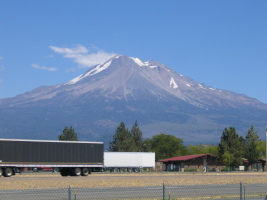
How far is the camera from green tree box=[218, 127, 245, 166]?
116863mm

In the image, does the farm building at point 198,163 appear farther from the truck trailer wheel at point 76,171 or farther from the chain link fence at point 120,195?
the chain link fence at point 120,195

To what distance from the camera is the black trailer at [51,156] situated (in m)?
59.6

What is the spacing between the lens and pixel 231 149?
393ft

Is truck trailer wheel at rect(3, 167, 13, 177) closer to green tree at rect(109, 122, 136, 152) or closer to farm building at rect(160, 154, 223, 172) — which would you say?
farm building at rect(160, 154, 223, 172)

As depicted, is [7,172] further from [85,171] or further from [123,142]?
[123,142]

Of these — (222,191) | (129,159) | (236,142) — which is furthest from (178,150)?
(222,191)

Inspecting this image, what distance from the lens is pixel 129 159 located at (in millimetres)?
92062

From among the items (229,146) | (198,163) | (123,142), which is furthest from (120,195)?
(123,142)

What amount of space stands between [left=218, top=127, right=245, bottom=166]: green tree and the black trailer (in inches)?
2186

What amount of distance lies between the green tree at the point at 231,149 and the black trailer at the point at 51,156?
182ft

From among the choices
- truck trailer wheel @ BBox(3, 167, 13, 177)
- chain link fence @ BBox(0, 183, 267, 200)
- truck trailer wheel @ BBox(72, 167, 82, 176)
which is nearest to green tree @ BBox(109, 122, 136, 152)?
truck trailer wheel @ BBox(72, 167, 82, 176)

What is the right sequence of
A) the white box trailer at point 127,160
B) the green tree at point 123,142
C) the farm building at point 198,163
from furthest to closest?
the green tree at point 123,142 → the farm building at point 198,163 → the white box trailer at point 127,160

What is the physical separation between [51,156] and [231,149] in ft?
214

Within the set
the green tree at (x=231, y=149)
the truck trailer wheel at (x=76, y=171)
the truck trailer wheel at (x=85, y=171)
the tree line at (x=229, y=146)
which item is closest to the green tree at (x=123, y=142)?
the tree line at (x=229, y=146)
